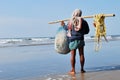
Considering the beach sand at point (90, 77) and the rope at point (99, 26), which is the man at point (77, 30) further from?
the beach sand at point (90, 77)

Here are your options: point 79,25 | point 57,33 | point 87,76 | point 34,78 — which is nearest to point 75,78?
point 87,76

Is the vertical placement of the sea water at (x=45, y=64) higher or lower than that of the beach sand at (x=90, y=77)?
lower

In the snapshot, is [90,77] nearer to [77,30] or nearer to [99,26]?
[77,30]

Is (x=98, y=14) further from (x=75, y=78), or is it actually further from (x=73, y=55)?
(x=75, y=78)

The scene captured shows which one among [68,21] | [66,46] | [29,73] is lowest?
[29,73]

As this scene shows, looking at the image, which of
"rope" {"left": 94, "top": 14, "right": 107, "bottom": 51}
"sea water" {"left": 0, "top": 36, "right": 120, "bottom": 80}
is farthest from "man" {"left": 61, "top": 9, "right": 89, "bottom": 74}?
"sea water" {"left": 0, "top": 36, "right": 120, "bottom": 80}

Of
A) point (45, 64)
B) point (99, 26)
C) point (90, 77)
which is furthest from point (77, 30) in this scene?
point (45, 64)

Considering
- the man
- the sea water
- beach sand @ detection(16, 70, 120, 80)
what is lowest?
the sea water

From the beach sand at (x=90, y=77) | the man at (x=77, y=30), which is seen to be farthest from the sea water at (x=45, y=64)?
the man at (x=77, y=30)

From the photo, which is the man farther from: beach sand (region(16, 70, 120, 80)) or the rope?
beach sand (region(16, 70, 120, 80))

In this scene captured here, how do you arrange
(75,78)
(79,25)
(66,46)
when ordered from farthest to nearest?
(66,46) → (79,25) → (75,78)

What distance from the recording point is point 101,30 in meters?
8.76

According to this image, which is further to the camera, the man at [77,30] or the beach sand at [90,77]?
the man at [77,30]

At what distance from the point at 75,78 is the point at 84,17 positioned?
71.8 inches
